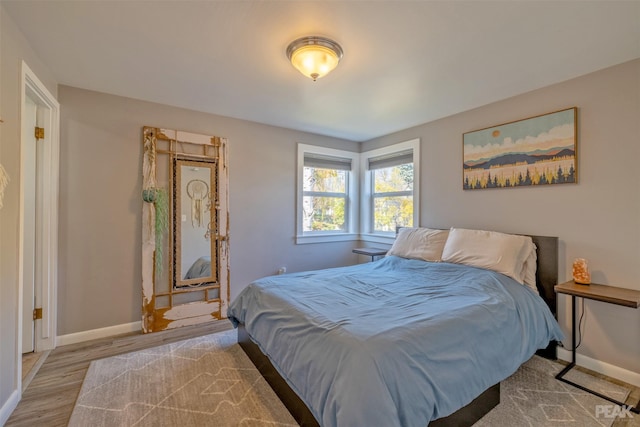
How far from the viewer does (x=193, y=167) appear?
10.6ft

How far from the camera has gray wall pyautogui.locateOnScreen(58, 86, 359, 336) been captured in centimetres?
265

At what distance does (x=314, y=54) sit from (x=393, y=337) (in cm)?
182

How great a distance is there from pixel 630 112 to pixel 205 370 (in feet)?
12.4

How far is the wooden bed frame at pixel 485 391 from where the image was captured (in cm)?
156

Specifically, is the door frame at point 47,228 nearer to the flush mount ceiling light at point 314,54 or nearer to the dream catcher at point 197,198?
the dream catcher at point 197,198

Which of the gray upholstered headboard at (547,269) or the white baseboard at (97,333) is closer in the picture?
the gray upholstered headboard at (547,269)

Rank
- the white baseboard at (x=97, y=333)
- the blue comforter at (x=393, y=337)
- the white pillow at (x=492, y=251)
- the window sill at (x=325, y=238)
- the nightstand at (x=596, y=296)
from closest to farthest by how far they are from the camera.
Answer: the blue comforter at (x=393, y=337), the nightstand at (x=596, y=296), the white pillow at (x=492, y=251), the white baseboard at (x=97, y=333), the window sill at (x=325, y=238)

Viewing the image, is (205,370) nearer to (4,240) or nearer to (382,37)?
(4,240)

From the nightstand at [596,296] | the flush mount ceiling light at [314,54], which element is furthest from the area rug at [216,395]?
the flush mount ceiling light at [314,54]

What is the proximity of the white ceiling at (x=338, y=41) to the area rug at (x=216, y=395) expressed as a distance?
7.92 feet

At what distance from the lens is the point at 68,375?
7.04 ft

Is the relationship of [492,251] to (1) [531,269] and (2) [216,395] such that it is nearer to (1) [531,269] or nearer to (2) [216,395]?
(1) [531,269]

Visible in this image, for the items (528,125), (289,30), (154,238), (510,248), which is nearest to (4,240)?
(154,238)

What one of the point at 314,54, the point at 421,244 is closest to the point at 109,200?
the point at 314,54
